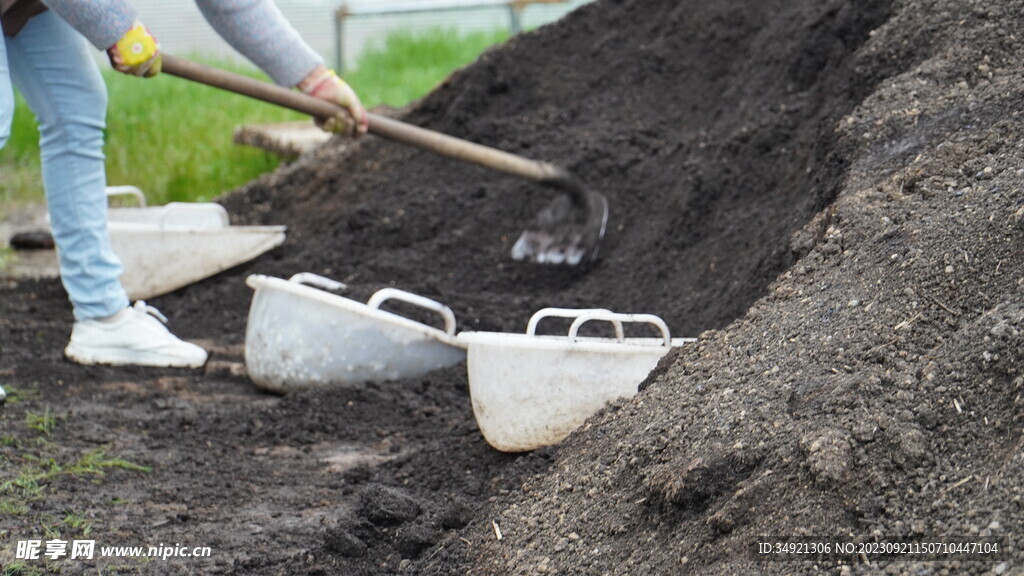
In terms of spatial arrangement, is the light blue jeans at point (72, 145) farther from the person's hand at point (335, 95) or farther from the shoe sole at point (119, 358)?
the person's hand at point (335, 95)

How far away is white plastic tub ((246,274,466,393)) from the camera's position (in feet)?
9.89

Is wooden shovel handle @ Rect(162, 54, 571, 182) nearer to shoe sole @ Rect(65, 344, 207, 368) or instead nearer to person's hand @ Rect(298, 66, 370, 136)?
person's hand @ Rect(298, 66, 370, 136)

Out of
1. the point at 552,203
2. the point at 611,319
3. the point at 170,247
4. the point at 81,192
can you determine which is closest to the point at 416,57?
the point at 552,203

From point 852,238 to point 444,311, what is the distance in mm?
Result: 1243

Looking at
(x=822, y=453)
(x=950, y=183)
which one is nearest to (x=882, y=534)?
(x=822, y=453)

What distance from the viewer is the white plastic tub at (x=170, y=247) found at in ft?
13.3

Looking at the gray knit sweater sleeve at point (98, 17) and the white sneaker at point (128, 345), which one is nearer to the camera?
the gray knit sweater sleeve at point (98, 17)

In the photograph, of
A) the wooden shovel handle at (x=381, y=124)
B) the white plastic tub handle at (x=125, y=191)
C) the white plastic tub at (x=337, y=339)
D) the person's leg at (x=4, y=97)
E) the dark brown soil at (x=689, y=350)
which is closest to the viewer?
the dark brown soil at (x=689, y=350)

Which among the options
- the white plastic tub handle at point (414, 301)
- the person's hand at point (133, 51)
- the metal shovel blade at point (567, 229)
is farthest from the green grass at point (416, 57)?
the white plastic tub handle at point (414, 301)

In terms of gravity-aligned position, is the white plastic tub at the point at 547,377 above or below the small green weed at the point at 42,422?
above

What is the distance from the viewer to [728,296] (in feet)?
9.39

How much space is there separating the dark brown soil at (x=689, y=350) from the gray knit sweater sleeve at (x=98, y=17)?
1.07 meters

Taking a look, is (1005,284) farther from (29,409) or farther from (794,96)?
(29,409)

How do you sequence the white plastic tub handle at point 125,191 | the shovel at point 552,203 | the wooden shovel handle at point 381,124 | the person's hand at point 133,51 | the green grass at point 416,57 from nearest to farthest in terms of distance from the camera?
the person's hand at point 133,51, the wooden shovel handle at point 381,124, the shovel at point 552,203, the white plastic tub handle at point 125,191, the green grass at point 416,57
